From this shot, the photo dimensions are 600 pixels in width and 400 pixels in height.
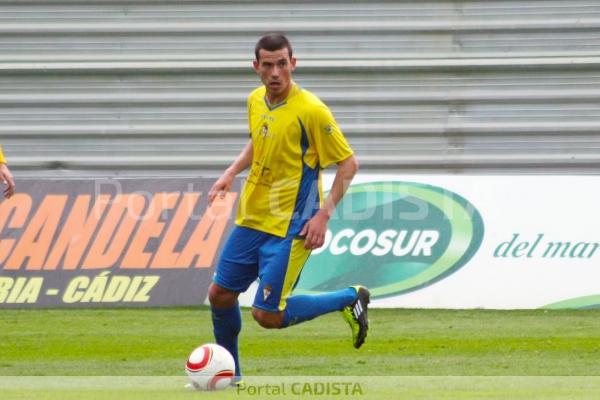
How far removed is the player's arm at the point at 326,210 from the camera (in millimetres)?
7470

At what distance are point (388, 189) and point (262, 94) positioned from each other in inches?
248

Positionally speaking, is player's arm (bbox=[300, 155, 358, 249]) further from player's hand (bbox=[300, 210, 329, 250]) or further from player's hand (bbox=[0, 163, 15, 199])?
player's hand (bbox=[0, 163, 15, 199])

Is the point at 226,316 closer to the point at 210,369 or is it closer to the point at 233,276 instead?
the point at 233,276

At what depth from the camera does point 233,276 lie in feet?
25.2

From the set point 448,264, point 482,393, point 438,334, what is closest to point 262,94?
point 482,393

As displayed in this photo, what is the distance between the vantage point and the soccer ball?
7301 millimetres

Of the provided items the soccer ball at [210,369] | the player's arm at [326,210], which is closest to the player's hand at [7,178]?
the soccer ball at [210,369]

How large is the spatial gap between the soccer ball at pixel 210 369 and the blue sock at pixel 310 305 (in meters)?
0.57

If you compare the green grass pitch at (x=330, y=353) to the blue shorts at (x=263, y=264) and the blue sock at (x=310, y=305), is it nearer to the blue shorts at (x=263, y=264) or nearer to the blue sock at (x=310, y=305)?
the blue sock at (x=310, y=305)

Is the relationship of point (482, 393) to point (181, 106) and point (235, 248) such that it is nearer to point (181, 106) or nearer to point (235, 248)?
point (235, 248)

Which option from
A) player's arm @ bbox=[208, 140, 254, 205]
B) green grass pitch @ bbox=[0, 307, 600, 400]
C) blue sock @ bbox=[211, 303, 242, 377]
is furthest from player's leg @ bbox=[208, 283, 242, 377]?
player's arm @ bbox=[208, 140, 254, 205]

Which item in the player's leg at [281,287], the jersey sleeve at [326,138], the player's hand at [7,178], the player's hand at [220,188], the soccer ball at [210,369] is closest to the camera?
the soccer ball at [210,369]

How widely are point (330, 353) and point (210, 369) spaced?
292cm

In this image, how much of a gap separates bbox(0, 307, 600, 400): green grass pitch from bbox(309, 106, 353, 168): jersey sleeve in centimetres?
133
